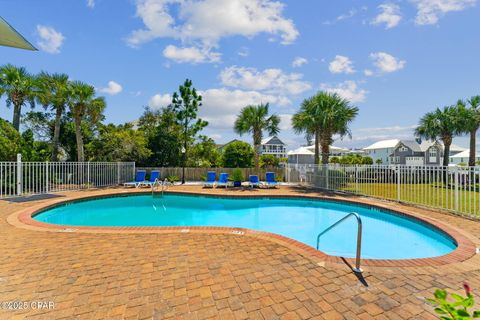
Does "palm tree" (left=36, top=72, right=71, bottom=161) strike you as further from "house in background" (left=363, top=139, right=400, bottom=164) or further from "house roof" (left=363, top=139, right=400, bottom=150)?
"house roof" (left=363, top=139, right=400, bottom=150)

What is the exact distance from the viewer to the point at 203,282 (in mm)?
3434

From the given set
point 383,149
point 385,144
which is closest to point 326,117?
point 383,149

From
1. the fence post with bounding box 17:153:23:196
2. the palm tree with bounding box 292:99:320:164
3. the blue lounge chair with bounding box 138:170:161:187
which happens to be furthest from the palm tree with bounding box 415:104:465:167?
the fence post with bounding box 17:153:23:196

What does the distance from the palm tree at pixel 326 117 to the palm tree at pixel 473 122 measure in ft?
33.5

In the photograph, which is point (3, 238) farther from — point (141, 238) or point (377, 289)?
point (377, 289)

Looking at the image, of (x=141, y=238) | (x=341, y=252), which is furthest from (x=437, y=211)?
(x=141, y=238)

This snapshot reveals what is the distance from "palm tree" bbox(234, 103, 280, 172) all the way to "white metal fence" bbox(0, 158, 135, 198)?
8302 millimetres

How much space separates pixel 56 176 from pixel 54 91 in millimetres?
5800

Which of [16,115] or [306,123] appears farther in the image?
[16,115]

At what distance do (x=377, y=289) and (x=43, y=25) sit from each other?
34.7 ft

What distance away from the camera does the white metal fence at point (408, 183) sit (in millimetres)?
7715

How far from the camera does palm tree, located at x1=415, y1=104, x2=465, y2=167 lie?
18.6 meters

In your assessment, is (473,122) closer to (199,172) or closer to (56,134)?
(199,172)

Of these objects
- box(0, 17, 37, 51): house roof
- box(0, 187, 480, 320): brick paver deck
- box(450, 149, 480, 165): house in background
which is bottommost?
box(0, 187, 480, 320): brick paver deck
